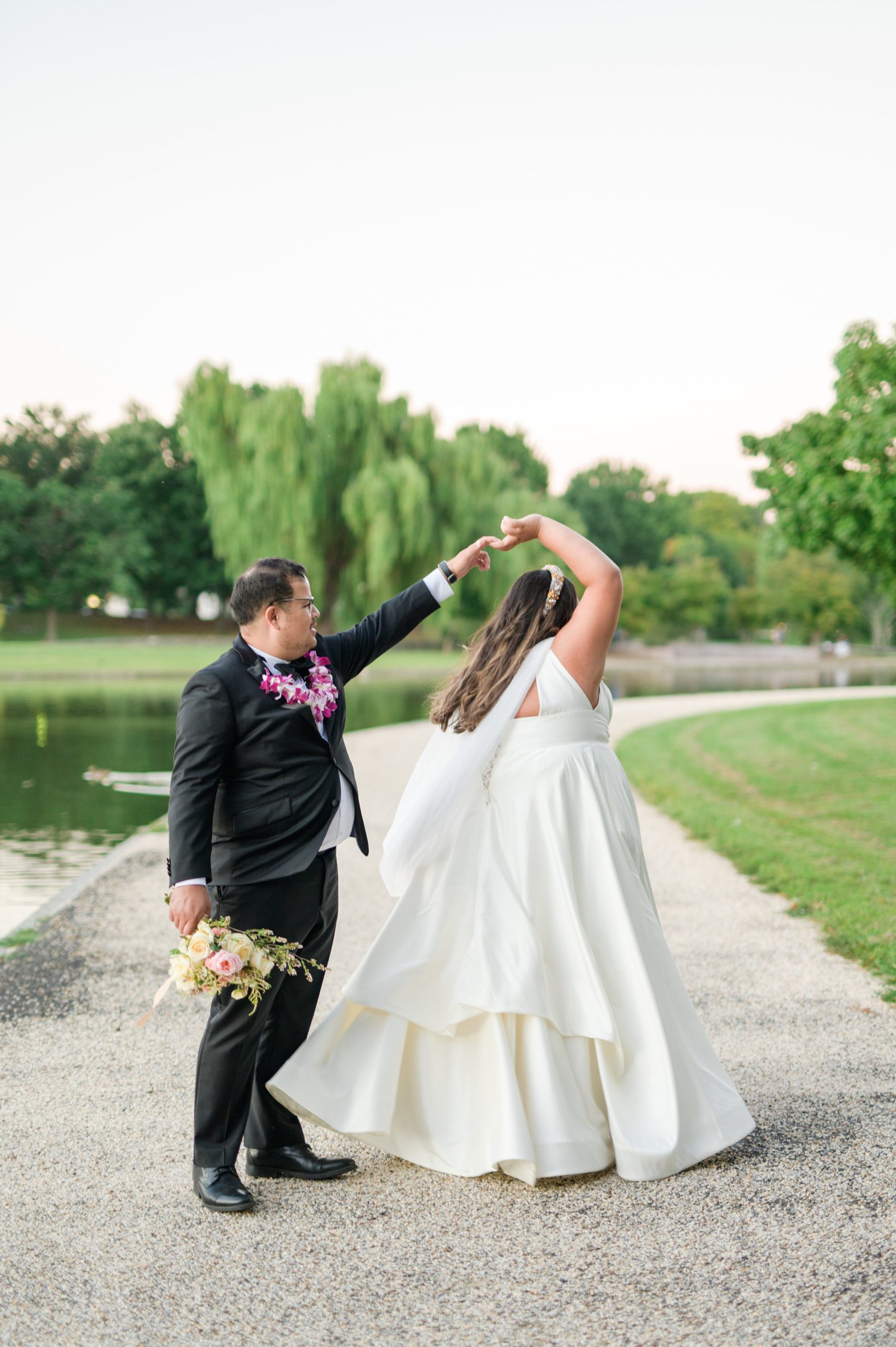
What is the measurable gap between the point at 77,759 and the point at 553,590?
12920 mm

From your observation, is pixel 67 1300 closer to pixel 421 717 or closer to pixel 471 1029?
pixel 471 1029

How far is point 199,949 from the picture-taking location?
321 cm

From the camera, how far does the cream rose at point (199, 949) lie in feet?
10.5

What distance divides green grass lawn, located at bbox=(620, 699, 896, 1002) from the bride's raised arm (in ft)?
8.91

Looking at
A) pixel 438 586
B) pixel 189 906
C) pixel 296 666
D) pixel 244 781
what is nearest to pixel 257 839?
pixel 244 781

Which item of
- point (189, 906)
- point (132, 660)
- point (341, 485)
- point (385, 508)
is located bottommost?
point (189, 906)

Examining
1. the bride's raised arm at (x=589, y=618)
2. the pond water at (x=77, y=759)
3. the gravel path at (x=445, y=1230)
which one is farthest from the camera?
the pond water at (x=77, y=759)

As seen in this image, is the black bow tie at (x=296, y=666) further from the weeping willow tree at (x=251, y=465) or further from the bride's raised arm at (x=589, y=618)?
the weeping willow tree at (x=251, y=465)

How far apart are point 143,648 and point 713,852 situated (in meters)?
40.4

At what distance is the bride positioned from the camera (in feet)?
11.3

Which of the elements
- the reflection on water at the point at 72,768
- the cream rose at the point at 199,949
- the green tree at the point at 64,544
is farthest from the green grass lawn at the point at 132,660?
the cream rose at the point at 199,949

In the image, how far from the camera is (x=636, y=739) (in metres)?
17.0

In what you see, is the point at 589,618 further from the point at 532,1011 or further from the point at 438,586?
the point at 532,1011

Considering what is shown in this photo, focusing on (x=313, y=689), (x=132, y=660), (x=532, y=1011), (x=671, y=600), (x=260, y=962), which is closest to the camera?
(x=260, y=962)
